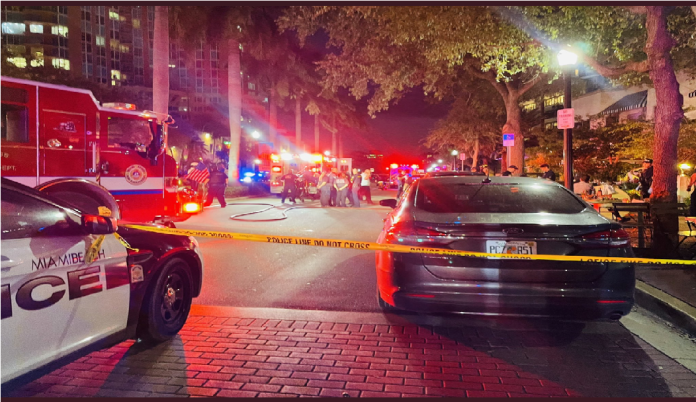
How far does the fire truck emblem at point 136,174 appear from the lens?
969cm

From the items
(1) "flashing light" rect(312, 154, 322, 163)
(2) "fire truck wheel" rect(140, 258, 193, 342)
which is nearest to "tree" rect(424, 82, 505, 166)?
(1) "flashing light" rect(312, 154, 322, 163)

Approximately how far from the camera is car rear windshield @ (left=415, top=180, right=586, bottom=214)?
5094mm

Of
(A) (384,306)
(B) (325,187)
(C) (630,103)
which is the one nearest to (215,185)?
(B) (325,187)

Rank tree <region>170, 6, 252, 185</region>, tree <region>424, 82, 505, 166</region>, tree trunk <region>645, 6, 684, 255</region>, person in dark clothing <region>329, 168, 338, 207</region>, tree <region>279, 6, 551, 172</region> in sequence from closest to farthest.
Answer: tree trunk <region>645, 6, 684, 255</region> → tree <region>279, 6, 551, 172</region> → person in dark clothing <region>329, 168, 338, 207</region> → tree <region>170, 6, 252, 185</region> → tree <region>424, 82, 505, 166</region>

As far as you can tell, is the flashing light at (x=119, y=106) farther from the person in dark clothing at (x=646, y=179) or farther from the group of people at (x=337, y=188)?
the person in dark clothing at (x=646, y=179)

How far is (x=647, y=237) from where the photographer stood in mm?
10445

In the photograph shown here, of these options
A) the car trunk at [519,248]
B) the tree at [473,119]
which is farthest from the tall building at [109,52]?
the car trunk at [519,248]

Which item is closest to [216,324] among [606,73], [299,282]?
[299,282]

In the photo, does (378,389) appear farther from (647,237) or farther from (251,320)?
(647,237)

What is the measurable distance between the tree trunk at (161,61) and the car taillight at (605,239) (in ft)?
64.4

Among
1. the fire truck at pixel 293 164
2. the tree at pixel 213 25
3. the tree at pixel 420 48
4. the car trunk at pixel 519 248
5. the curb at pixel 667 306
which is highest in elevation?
the tree at pixel 213 25

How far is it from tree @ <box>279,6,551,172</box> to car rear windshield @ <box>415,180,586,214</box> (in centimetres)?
910

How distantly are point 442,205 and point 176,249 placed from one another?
8.12 feet

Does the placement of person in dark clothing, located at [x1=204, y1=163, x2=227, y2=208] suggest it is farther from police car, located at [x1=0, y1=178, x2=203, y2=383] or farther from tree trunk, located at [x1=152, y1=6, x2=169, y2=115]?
police car, located at [x1=0, y1=178, x2=203, y2=383]
